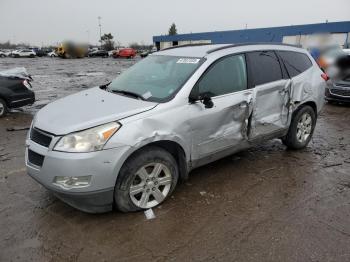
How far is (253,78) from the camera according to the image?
171 inches

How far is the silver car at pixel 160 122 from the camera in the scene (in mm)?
3053

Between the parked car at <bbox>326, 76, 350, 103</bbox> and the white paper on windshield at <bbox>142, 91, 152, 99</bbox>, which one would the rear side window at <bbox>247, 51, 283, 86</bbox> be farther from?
the parked car at <bbox>326, 76, 350, 103</bbox>

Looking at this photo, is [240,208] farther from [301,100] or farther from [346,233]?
[301,100]

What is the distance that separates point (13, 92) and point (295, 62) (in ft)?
22.7

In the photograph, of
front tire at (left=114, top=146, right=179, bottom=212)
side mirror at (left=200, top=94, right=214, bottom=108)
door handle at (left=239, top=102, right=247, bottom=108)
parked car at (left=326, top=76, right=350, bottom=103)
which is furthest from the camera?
parked car at (left=326, top=76, right=350, bottom=103)

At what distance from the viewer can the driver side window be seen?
3.84 metres

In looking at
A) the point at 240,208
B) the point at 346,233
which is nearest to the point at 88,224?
the point at 240,208

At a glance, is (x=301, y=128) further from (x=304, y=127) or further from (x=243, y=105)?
(x=243, y=105)

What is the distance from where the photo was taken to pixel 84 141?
303cm

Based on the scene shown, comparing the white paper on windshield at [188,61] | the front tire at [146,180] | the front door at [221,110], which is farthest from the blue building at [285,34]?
the front tire at [146,180]

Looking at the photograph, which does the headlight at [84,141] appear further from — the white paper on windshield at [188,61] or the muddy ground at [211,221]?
the white paper on windshield at [188,61]

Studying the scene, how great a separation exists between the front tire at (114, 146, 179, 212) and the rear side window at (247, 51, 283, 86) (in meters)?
1.76

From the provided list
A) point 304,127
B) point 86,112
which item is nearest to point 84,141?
point 86,112

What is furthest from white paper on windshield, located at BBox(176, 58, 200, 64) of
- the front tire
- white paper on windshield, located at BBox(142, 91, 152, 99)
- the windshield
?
the front tire
